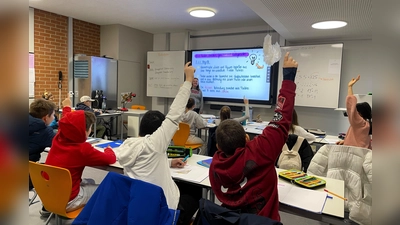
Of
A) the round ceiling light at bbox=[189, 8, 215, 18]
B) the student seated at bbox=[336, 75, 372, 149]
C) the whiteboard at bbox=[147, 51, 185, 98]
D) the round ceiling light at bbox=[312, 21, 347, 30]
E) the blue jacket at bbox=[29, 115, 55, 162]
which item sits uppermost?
the round ceiling light at bbox=[189, 8, 215, 18]

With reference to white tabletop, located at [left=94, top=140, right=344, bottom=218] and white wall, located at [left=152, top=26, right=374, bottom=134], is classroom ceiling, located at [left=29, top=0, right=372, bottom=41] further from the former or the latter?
white tabletop, located at [left=94, top=140, right=344, bottom=218]

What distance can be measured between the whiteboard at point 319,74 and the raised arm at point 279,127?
3.97 meters

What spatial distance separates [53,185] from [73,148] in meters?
0.27

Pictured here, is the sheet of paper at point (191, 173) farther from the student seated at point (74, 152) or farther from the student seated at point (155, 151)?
the student seated at point (74, 152)

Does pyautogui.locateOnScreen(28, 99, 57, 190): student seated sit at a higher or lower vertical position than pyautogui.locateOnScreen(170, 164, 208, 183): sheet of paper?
higher

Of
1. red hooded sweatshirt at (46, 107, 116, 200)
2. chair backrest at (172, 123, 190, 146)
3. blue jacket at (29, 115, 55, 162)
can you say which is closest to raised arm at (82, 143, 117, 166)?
red hooded sweatshirt at (46, 107, 116, 200)

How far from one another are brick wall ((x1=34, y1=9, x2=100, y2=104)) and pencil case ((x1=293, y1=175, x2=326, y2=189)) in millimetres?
5124

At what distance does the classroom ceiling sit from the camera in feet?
10.2

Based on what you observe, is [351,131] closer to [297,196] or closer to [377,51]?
[297,196]

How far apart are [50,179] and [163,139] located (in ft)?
2.52

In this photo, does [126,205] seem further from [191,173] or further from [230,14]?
[230,14]

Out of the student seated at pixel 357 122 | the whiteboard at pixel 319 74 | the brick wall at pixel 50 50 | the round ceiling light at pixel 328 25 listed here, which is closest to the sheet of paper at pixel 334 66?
the whiteboard at pixel 319 74

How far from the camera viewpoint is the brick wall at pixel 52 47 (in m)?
5.23

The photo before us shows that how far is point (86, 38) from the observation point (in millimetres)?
6164
